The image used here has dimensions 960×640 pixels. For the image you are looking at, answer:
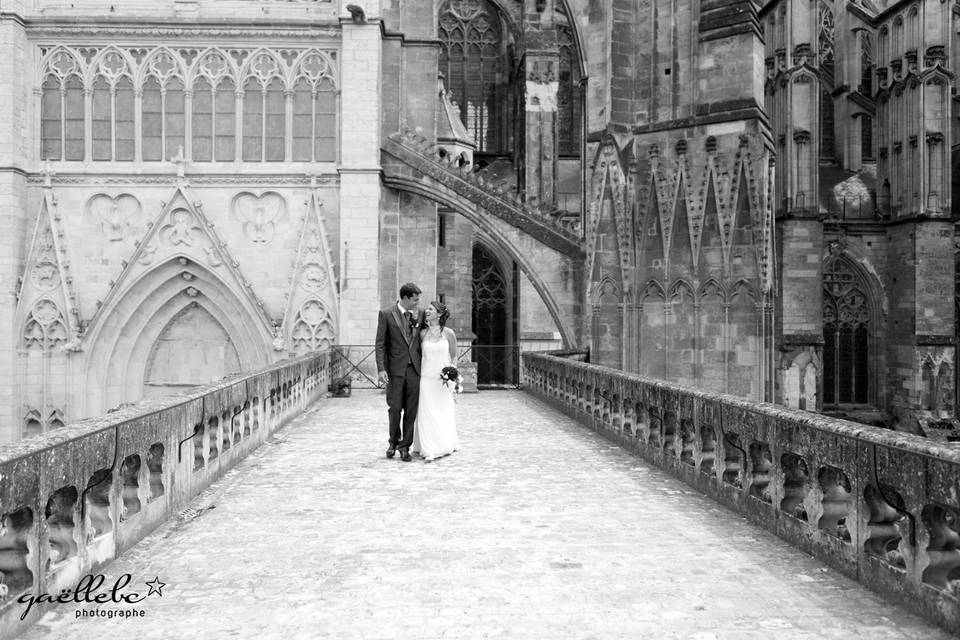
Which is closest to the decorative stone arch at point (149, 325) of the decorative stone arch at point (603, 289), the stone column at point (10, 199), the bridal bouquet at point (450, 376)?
the stone column at point (10, 199)

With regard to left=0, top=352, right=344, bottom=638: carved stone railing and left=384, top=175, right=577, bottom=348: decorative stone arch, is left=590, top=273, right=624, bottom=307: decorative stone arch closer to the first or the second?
left=384, top=175, right=577, bottom=348: decorative stone arch

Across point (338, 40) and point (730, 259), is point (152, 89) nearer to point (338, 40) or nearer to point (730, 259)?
point (338, 40)

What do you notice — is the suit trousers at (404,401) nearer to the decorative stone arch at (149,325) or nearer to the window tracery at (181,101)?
the decorative stone arch at (149,325)

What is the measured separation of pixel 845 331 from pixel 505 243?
45.8ft

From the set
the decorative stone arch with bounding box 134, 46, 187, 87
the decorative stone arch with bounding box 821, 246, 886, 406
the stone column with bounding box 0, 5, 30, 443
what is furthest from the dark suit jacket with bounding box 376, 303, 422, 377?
the decorative stone arch with bounding box 821, 246, 886, 406

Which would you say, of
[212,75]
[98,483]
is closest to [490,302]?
[212,75]

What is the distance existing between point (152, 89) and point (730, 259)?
40.6 ft

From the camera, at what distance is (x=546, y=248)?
18.0m

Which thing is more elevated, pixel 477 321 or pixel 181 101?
pixel 181 101

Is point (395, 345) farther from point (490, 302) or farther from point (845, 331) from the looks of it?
point (845, 331)

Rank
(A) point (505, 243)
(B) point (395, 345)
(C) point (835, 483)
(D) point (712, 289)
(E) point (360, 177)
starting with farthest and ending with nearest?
(E) point (360, 177), (A) point (505, 243), (D) point (712, 289), (B) point (395, 345), (C) point (835, 483)

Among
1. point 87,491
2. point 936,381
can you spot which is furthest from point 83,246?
point 936,381

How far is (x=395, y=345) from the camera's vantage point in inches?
338

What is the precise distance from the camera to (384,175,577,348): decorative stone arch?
1794cm
